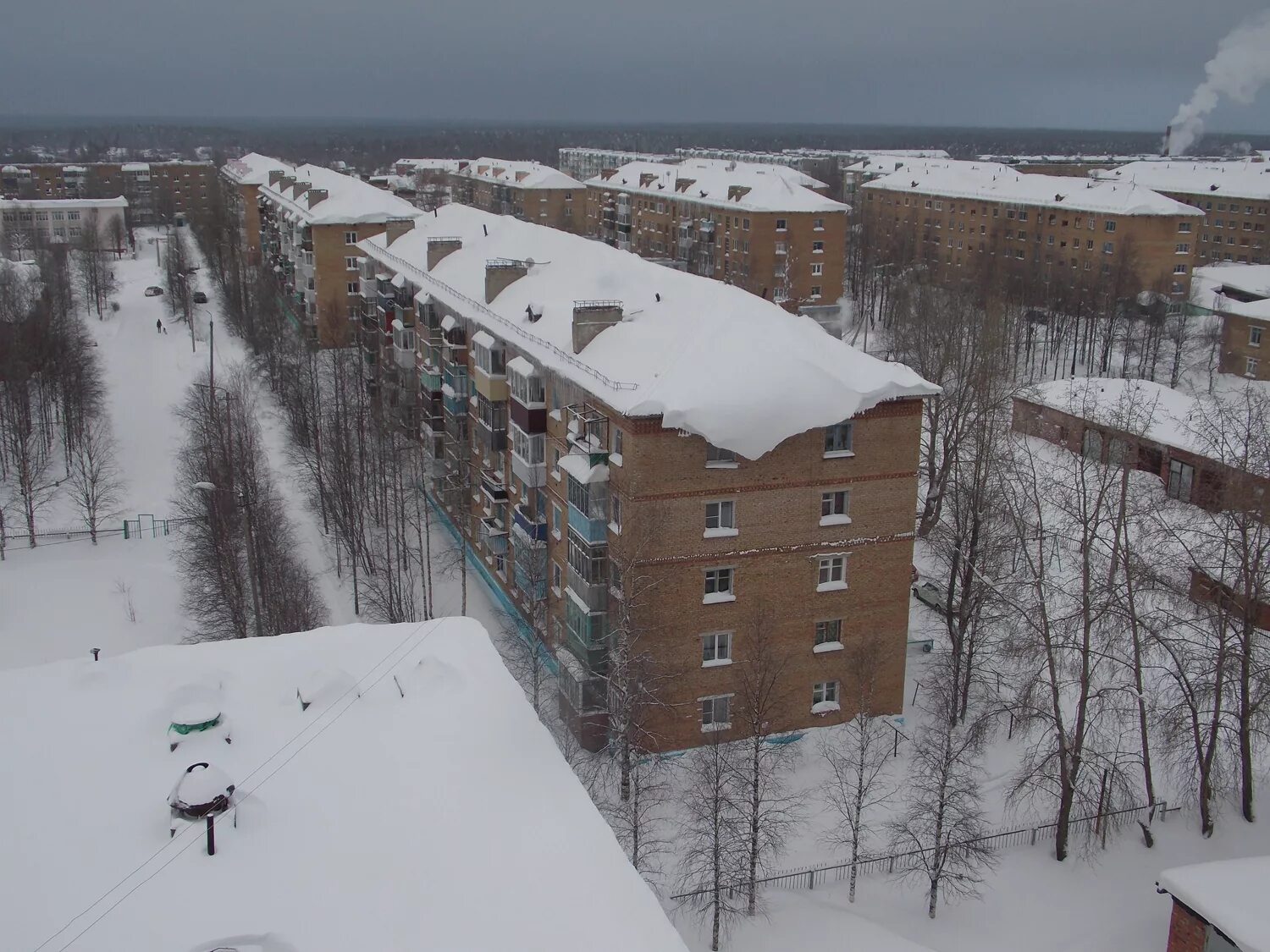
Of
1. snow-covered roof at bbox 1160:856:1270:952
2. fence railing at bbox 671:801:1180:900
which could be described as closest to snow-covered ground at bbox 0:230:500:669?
fence railing at bbox 671:801:1180:900

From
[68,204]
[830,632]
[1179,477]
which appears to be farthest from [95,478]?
[68,204]

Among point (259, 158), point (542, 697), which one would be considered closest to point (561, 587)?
point (542, 697)

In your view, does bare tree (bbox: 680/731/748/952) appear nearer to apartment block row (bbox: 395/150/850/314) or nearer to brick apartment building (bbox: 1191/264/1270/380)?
apartment block row (bbox: 395/150/850/314)

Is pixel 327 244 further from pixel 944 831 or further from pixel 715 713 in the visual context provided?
pixel 944 831

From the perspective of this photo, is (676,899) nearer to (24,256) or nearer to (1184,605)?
(1184,605)

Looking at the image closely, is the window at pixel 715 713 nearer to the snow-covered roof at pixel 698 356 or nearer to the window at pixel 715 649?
the window at pixel 715 649
